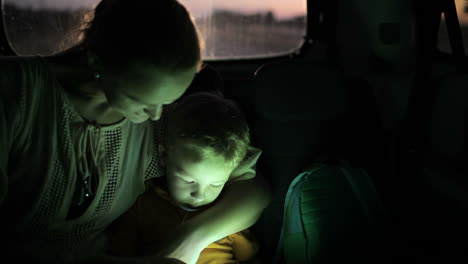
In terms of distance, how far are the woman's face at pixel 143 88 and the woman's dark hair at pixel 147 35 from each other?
2 cm

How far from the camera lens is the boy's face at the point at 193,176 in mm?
1264

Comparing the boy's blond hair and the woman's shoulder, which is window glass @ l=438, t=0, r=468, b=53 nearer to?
the boy's blond hair

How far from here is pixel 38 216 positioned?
109cm

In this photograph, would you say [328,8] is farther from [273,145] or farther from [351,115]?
[273,145]

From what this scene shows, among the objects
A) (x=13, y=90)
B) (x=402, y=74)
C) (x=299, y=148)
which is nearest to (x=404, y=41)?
(x=402, y=74)

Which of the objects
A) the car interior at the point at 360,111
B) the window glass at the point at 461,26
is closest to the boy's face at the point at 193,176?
the car interior at the point at 360,111

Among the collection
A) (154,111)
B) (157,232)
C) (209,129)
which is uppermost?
(154,111)

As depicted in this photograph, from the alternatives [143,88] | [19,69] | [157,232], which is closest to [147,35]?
[143,88]

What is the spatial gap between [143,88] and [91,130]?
0.97ft

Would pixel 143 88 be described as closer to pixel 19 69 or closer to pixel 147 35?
pixel 147 35

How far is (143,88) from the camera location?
0.90 m

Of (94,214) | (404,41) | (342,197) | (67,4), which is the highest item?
(67,4)

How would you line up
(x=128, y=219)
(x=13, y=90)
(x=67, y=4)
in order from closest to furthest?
(x=13, y=90) < (x=128, y=219) < (x=67, y=4)

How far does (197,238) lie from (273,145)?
791 mm
